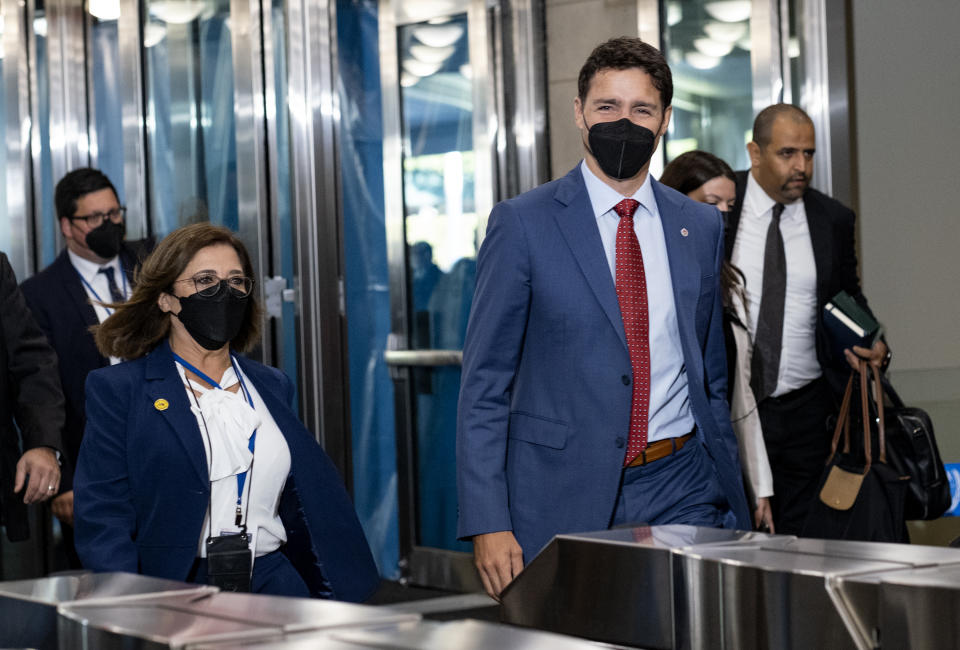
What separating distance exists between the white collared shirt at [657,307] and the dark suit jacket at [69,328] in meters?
2.53

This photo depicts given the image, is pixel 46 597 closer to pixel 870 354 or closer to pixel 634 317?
pixel 634 317

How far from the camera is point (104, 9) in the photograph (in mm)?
6527

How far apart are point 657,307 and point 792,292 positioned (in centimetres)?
170

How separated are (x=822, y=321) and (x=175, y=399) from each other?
2.13 m

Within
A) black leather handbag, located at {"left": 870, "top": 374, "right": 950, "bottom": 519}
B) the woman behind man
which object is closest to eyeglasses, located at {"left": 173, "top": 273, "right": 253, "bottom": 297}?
the woman behind man

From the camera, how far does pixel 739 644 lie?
1.63 metres

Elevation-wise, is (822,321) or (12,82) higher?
(12,82)

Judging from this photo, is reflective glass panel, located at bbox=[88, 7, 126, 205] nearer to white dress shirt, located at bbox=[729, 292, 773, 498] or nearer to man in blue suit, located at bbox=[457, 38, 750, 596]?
white dress shirt, located at bbox=[729, 292, 773, 498]

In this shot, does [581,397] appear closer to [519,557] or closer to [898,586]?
[519,557]

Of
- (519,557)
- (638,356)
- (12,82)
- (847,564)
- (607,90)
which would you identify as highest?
(12,82)

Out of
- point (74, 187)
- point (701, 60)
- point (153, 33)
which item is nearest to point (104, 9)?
point (153, 33)

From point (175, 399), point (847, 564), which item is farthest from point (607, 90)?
point (847, 564)

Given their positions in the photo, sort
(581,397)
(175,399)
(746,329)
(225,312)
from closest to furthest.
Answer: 1. (581,397)
2. (175,399)
3. (225,312)
4. (746,329)

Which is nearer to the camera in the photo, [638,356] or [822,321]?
[638,356]
